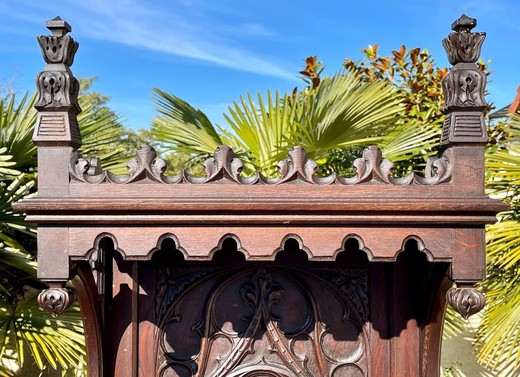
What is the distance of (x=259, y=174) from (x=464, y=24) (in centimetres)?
75

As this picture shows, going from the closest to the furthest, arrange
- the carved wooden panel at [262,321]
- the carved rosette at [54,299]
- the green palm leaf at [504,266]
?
the carved rosette at [54,299], the carved wooden panel at [262,321], the green palm leaf at [504,266]

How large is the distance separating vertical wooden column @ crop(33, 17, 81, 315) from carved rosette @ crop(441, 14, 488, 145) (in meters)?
1.13

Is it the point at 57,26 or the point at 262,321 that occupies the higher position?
the point at 57,26

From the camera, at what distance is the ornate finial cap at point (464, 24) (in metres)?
1.49

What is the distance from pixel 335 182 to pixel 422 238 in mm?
302

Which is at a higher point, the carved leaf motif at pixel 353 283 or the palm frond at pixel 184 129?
the palm frond at pixel 184 129

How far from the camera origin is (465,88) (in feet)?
4.89

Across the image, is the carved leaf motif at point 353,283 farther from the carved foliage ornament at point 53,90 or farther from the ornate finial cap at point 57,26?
the ornate finial cap at point 57,26

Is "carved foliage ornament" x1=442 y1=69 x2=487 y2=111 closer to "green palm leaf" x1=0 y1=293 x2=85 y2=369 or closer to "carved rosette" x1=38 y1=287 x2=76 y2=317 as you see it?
"carved rosette" x1=38 y1=287 x2=76 y2=317

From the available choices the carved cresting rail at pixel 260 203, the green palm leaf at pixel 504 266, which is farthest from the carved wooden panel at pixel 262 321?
the green palm leaf at pixel 504 266

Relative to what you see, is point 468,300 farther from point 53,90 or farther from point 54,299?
point 53,90

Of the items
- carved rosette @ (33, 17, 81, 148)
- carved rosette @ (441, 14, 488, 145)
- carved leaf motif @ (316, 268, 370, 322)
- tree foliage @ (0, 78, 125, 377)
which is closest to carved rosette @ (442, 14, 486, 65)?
carved rosette @ (441, 14, 488, 145)

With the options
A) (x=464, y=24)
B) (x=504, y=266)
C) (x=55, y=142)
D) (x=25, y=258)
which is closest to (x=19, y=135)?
(x=25, y=258)

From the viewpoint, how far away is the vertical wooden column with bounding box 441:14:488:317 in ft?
4.86
